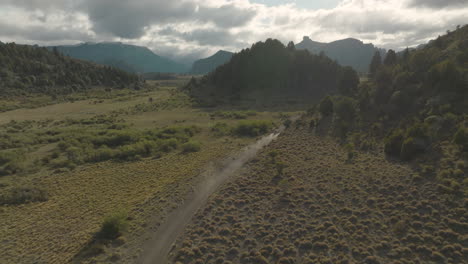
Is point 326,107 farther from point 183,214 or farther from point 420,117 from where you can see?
point 183,214

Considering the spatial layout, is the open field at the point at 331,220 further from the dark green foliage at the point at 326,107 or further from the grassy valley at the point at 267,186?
the dark green foliage at the point at 326,107

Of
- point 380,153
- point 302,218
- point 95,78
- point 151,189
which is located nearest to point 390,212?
point 302,218

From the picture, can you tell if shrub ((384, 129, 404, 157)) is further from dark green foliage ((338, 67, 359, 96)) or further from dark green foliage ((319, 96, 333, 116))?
dark green foliage ((338, 67, 359, 96))

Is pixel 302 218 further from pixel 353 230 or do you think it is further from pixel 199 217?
pixel 199 217

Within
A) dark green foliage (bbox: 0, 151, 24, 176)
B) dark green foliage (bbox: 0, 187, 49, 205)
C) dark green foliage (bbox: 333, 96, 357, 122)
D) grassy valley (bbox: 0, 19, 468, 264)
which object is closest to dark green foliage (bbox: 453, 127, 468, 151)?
grassy valley (bbox: 0, 19, 468, 264)

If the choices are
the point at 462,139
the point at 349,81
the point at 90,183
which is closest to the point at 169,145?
the point at 90,183

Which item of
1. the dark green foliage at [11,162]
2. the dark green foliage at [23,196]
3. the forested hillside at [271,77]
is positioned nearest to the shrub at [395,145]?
the dark green foliage at [23,196]

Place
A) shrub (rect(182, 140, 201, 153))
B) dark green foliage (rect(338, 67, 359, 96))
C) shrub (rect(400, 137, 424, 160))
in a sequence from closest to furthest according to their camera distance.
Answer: shrub (rect(400, 137, 424, 160)) → shrub (rect(182, 140, 201, 153)) → dark green foliage (rect(338, 67, 359, 96))
